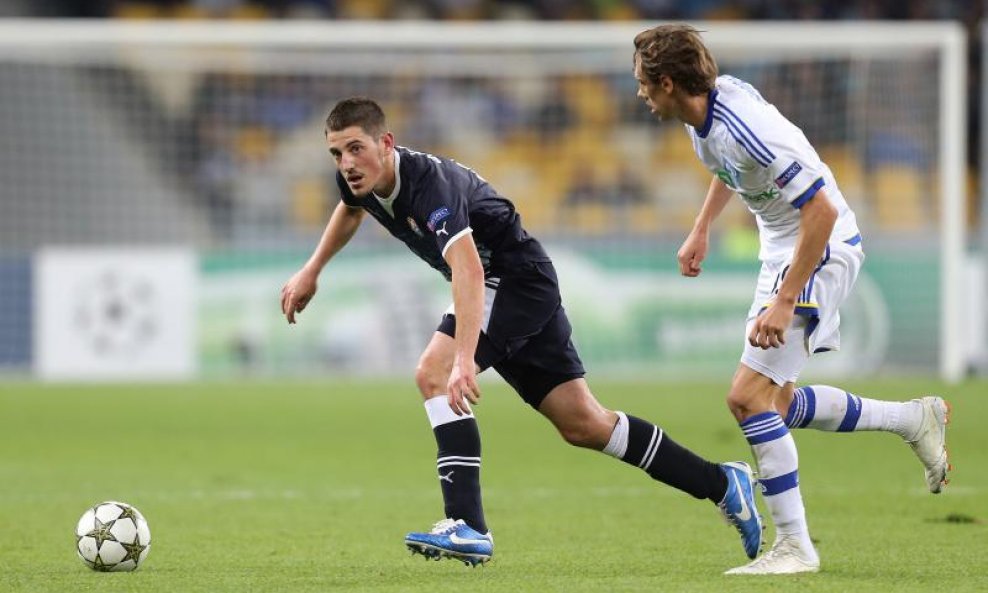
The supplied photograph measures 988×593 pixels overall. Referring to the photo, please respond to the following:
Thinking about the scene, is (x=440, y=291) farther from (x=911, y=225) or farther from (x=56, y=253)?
(x=911, y=225)

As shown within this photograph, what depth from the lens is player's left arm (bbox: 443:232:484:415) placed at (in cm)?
545

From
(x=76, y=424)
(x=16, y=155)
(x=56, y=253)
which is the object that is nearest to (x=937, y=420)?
(x=76, y=424)

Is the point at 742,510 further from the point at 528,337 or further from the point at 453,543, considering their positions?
the point at 453,543

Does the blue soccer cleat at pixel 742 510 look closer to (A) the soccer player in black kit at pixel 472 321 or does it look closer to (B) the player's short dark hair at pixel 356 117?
(A) the soccer player in black kit at pixel 472 321

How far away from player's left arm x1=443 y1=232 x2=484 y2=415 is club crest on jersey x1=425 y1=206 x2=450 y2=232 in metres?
0.10

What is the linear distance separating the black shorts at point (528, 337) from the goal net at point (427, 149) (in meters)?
11.2

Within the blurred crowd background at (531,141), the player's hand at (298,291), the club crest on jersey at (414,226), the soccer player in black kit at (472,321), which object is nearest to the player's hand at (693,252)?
the soccer player in black kit at (472,321)

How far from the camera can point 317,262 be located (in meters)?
6.43

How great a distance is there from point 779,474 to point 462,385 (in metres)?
1.20

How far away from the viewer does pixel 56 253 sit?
17.6m

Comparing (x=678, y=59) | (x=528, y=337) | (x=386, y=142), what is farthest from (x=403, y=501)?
(x=678, y=59)

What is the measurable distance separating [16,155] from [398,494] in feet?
37.3

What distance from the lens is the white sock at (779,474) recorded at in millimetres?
Result: 5680

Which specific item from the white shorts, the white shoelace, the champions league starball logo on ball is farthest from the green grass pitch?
the champions league starball logo on ball
